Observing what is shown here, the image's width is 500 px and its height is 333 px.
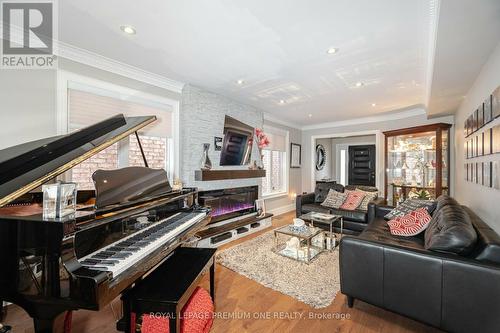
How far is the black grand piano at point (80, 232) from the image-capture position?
103cm

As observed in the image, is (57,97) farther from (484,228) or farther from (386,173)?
(386,173)

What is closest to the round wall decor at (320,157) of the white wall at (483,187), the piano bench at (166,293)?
the white wall at (483,187)

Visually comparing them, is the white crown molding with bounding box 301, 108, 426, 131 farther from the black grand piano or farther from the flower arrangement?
the black grand piano

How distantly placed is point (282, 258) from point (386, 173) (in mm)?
3561

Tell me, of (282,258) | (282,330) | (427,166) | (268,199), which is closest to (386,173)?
(427,166)

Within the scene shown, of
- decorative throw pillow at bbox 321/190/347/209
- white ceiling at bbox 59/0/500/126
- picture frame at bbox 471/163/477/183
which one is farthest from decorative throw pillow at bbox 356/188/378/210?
white ceiling at bbox 59/0/500/126

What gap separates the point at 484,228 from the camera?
1867 mm

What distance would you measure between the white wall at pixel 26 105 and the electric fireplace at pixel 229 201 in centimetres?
211

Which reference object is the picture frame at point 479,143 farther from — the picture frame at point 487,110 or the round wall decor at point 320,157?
the round wall decor at point 320,157

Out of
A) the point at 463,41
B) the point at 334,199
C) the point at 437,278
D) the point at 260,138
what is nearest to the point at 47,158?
the point at 437,278

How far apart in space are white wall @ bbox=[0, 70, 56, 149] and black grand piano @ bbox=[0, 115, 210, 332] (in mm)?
736

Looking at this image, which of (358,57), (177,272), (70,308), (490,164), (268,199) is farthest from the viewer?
(268,199)

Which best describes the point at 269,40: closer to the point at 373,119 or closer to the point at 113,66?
the point at 113,66

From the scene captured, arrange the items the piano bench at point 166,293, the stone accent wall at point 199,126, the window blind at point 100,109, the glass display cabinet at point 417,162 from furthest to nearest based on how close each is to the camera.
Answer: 1. the glass display cabinet at point 417,162
2. the stone accent wall at point 199,126
3. the window blind at point 100,109
4. the piano bench at point 166,293
